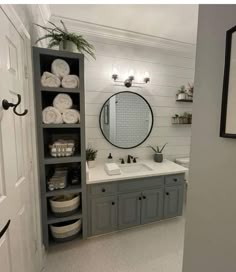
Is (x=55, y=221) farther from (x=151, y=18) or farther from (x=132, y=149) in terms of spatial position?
(x=151, y=18)

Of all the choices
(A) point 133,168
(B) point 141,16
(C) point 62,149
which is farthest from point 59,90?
(A) point 133,168

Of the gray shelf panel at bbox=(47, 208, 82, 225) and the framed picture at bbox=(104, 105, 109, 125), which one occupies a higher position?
the framed picture at bbox=(104, 105, 109, 125)

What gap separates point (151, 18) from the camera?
2008mm

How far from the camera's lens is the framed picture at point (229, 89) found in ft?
2.25

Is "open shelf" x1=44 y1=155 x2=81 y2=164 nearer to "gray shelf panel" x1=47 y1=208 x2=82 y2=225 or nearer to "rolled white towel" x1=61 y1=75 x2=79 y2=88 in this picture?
"gray shelf panel" x1=47 y1=208 x2=82 y2=225

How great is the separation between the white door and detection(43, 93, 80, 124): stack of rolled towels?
368 millimetres

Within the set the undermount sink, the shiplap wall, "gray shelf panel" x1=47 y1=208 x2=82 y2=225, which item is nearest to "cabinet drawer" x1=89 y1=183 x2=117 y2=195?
"gray shelf panel" x1=47 y1=208 x2=82 y2=225

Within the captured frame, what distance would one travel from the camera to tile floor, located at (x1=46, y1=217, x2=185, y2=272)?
65.9 inches

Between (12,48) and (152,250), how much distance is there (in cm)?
237

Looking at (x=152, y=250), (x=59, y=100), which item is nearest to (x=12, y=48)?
(x=59, y=100)

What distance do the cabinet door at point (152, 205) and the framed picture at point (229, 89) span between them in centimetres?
169

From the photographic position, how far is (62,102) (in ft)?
5.69

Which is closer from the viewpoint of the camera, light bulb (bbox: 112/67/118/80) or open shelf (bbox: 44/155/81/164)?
open shelf (bbox: 44/155/81/164)

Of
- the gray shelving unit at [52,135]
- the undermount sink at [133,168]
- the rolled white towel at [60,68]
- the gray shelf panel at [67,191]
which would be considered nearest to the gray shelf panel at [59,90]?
the gray shelving unit at [52,135]
